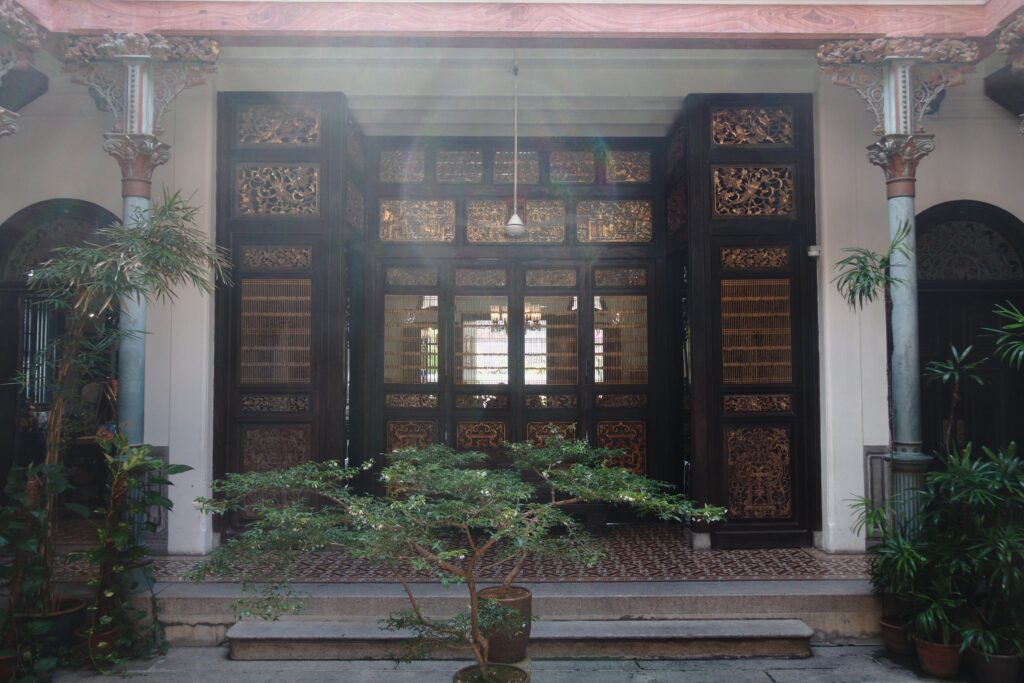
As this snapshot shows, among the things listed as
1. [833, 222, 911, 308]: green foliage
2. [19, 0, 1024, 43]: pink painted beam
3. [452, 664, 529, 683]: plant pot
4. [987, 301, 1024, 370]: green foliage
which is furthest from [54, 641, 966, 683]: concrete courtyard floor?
[19, 0, 1024, 43]: pink painted beam

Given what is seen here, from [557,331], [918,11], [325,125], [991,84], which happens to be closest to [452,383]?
[557,331]

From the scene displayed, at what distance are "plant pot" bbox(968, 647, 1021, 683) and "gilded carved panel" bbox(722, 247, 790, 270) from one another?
3024mm

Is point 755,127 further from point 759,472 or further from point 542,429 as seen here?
point 542,429

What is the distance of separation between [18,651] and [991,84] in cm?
760

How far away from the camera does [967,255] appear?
249 inches

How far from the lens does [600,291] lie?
718 centimetres

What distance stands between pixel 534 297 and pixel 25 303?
4311 millimetres

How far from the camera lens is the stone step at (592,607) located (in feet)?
16.0

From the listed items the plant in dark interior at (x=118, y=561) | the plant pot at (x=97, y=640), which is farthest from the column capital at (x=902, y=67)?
the plant pot at (x=97, y=640)

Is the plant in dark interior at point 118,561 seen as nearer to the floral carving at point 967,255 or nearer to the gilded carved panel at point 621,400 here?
the gilded carved panel at point 621,400

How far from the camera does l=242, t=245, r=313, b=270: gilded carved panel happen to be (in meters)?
6.16

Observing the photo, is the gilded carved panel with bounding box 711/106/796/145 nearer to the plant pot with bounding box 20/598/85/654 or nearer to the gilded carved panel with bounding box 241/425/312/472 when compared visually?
the gilded carved panel with bounding box 241/425/312/472

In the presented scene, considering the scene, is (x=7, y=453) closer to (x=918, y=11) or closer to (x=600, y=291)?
(x=600, y=291)

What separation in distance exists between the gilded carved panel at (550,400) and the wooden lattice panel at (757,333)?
1.52m
